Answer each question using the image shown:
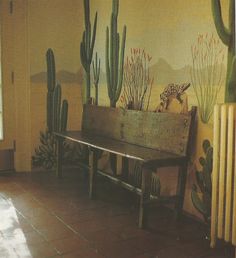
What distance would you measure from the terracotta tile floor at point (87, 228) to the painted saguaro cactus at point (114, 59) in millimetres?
1125

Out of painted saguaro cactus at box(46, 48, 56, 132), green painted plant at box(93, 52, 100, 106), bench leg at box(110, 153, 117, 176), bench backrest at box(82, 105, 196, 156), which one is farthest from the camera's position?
painted saguaro cactus at box(46, 48, 56, 132)

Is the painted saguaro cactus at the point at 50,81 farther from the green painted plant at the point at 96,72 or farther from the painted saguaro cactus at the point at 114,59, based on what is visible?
the painted saguaro cactus at the point at 114,59

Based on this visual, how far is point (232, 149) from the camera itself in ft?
8.23

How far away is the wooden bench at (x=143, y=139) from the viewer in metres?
3.10

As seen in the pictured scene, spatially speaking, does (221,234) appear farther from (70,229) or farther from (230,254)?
(70,229)

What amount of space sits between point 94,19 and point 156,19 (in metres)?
1.32

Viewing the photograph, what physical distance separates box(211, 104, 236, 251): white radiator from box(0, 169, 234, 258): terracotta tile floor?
210 millimetres

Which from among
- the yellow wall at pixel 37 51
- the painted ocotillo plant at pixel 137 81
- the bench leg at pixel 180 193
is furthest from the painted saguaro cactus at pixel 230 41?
the yellow wall at pixel 37 51

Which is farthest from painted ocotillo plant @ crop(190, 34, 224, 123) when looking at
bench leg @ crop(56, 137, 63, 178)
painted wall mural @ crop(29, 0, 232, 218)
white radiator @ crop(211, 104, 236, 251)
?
bench leg @ crop(56, 137, 63, 178)

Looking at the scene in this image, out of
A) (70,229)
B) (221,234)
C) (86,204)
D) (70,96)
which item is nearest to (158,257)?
(221,234)

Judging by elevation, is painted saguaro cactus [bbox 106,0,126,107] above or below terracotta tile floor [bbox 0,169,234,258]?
above

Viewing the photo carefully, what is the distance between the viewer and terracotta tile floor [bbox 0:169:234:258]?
267 centimetres

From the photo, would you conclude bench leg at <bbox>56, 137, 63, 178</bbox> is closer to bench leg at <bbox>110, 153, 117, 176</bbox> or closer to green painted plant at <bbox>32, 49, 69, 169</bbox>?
green painted plant at <bbox>32, 49, 69, 169</bbox>

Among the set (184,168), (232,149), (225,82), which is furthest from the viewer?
(184,168)
